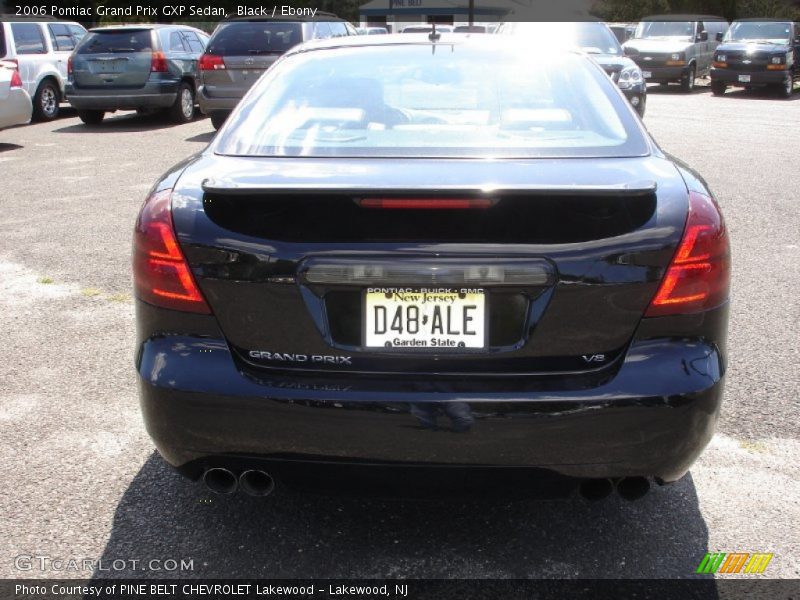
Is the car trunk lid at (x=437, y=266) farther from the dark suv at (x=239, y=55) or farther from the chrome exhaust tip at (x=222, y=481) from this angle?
the dark suv at (x=239, y=55)

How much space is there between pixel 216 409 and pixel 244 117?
1.25 metres

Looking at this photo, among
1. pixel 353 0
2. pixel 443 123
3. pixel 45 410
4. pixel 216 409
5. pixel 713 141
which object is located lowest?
pixel 353 0

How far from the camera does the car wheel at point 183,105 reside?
1570 centimetres

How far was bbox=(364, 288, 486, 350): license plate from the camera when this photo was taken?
95.4 inches

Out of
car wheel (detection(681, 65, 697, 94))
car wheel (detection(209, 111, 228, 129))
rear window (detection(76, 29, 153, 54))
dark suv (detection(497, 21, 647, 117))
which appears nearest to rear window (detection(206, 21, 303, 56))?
car wheel (detection(209, 111, 228, 129))

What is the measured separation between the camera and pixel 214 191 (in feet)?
8.08

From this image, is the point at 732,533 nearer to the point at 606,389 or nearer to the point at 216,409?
the point at 606,389

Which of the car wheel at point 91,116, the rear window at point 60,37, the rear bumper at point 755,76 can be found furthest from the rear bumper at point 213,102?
the rear bumper at point 755,76

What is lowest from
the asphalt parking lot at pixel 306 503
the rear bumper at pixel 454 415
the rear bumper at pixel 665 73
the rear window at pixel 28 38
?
the rear bumper at pixel 665 73

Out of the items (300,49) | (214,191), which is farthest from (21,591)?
(300,49)

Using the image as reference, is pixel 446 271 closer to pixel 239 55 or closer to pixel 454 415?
pixel 454 415

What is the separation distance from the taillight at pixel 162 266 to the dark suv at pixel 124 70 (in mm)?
13301

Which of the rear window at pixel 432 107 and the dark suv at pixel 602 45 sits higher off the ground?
the rear window at pixel 432 107

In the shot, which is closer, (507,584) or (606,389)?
(606,389)
